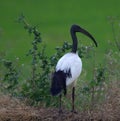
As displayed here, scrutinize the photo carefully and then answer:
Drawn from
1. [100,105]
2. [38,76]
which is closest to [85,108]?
[100,105]

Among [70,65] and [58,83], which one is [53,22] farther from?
[58,83]

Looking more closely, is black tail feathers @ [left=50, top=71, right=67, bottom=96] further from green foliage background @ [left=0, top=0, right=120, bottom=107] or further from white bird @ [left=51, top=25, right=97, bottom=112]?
green foliage background @ [left=0, top=0, right=120, bottom=107]

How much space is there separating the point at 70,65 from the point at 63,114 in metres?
0.63

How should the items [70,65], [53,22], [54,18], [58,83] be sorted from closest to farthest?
[58,83]
[70,65]
[53,22]
[54,18]

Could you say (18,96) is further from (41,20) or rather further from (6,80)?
(41,20)

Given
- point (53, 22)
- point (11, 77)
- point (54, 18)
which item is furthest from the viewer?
point (54, 18)

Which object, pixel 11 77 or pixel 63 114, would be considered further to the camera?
pixel 11 77

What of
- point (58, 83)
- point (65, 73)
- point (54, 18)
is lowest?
point (58, 83)

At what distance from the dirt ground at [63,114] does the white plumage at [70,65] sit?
441mm

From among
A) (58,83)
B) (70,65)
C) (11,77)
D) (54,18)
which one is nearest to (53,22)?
(54,18)

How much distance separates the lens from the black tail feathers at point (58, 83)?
415 inches

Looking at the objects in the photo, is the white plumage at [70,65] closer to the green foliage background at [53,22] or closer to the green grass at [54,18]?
the green foliage background at [53,22]

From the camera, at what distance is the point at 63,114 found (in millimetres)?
10719

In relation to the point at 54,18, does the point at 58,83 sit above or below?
below
